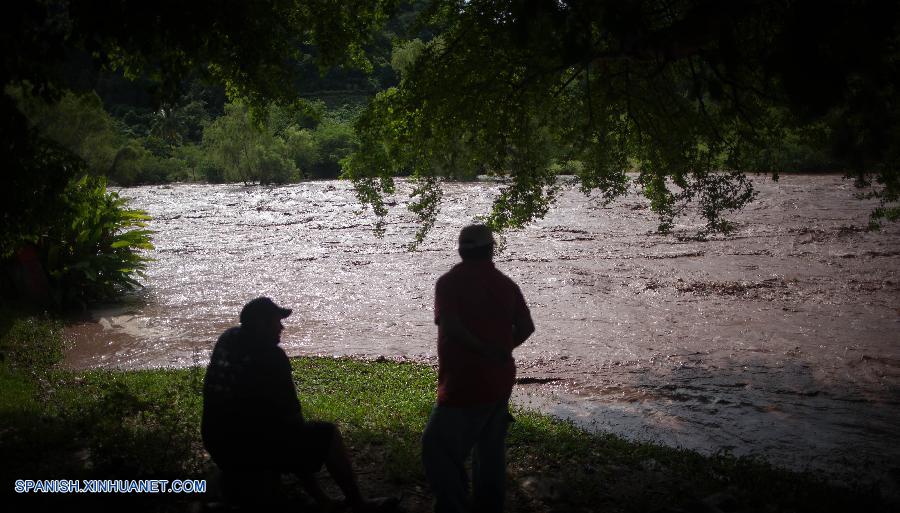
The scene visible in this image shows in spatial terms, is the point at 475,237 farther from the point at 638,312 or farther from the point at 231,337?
the point at 638,312

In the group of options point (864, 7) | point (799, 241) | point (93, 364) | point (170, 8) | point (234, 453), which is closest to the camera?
point (234, 453)

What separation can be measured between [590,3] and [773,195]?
2789cm

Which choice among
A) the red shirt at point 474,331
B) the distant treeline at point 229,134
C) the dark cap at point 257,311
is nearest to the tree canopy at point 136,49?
the distant treeline at point 229,134

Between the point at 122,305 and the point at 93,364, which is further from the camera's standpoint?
the point at 122,305

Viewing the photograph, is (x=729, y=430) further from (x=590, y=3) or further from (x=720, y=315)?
(x=720, y=315)

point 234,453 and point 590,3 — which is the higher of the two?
point 590,3

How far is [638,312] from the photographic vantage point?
50.3 ft

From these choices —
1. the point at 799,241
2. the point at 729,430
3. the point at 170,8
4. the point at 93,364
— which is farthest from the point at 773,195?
the point at 170,8

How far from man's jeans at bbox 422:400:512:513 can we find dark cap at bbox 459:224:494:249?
0.90 m

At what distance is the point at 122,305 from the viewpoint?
51.8 ft

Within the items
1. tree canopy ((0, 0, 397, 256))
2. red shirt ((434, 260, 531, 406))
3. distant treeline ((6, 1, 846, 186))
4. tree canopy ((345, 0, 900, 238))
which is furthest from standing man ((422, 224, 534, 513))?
distant treeline ((6, 1, 846, 186))

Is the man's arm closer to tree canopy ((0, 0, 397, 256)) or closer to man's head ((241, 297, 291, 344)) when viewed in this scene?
man's head ((241, 297, 291, 344))

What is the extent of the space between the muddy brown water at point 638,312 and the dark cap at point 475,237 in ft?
15.4

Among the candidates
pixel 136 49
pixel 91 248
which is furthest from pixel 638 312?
pixel 136 49
